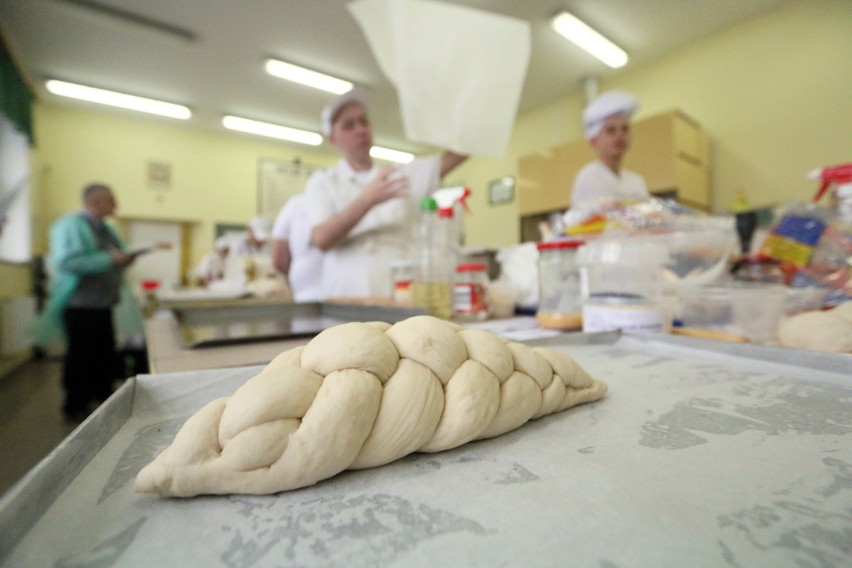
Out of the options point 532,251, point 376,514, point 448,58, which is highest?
point 448,58

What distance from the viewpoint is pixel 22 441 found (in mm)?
2350

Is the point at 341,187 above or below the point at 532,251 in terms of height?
above

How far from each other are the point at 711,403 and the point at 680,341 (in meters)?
0.32

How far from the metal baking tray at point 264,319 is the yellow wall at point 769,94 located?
3.17 meters

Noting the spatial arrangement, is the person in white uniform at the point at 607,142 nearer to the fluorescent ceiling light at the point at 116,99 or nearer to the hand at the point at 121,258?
the hand at the point at 121,258

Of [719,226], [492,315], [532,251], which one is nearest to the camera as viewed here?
[719,226]

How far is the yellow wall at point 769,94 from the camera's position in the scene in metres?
2.76

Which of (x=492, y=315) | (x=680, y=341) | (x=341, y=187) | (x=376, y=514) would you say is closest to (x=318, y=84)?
(x=341, y=187)

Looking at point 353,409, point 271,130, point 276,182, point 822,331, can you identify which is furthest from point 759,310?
point 276,182

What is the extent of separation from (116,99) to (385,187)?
500 cm

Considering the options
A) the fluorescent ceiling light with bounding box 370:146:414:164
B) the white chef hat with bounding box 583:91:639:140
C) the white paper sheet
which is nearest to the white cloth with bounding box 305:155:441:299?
the white paper sheet

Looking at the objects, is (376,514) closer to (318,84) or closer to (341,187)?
(341,187)

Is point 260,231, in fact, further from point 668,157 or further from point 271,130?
point 668,157

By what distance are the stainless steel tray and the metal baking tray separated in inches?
14.2
